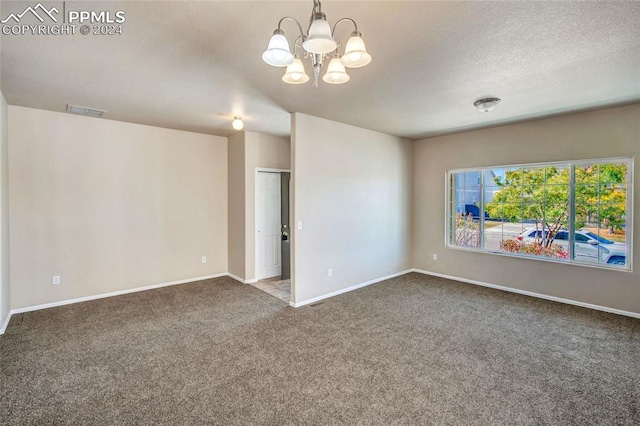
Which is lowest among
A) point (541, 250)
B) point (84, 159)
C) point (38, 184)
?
point (541, 250)

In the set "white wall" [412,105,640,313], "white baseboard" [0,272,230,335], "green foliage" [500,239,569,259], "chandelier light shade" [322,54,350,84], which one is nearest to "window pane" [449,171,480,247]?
"white wall" [412,105,640,313]

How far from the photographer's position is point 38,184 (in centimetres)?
401

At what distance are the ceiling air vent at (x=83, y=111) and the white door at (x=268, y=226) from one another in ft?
8.18

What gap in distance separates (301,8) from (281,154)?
4021 mm

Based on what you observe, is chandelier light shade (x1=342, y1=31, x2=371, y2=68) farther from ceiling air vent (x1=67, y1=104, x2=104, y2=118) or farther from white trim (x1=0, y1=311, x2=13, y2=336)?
white trim (x1=0, y1=311, x2=13, y2=336)

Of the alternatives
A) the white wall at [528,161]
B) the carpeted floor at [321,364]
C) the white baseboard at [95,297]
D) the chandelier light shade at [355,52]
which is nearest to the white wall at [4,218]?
the white baseboard at [95,297]

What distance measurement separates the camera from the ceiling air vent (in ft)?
12.6

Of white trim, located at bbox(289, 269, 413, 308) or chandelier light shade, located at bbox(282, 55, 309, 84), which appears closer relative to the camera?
chandelier light shade, located at bbox(282, 55, 309, 84)

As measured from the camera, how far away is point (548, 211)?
14.9 ft

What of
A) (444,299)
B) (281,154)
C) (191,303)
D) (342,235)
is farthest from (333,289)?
(281,154)

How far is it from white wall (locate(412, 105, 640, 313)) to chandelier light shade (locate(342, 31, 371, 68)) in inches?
161

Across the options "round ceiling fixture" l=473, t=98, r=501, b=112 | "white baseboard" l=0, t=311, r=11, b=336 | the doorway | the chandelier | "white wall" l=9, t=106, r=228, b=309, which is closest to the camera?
the chandelier

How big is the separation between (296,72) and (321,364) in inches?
95.3

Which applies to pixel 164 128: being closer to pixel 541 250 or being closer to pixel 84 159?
pixel 84 159
